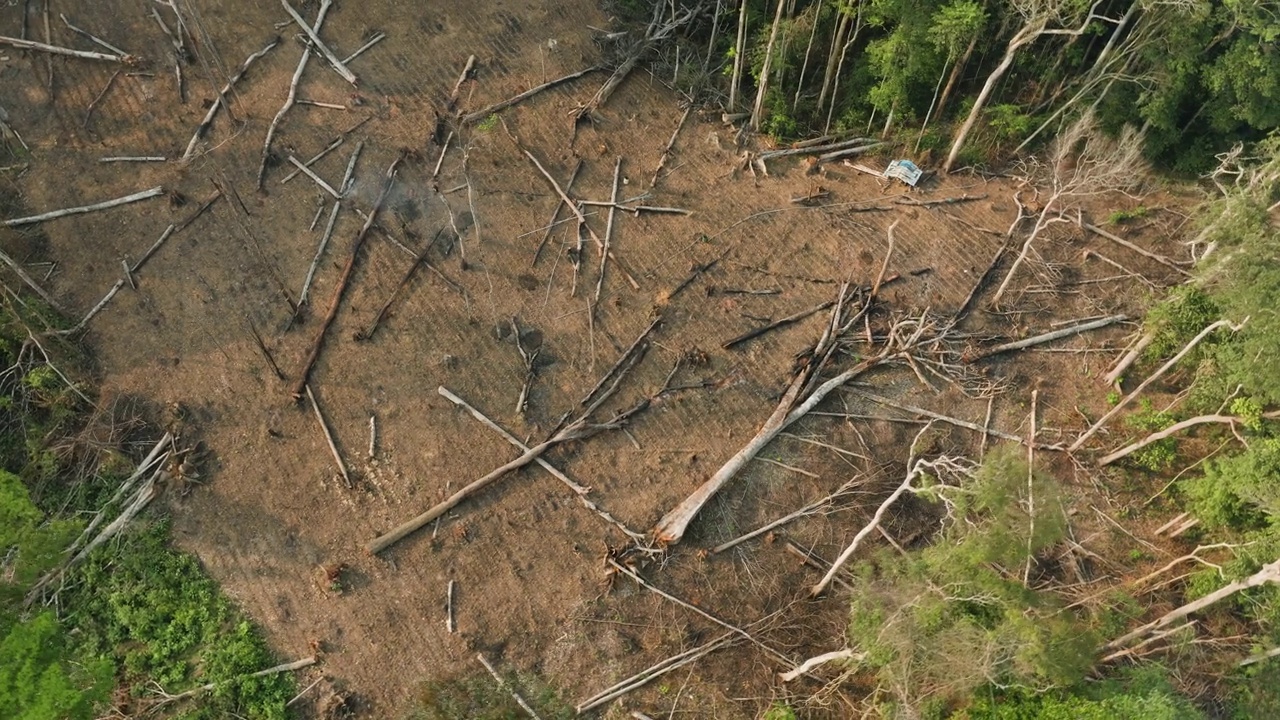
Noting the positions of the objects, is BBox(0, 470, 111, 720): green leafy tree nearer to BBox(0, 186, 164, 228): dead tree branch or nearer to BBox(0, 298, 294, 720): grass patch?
BBox(0, 298, 294, 720): grass patch

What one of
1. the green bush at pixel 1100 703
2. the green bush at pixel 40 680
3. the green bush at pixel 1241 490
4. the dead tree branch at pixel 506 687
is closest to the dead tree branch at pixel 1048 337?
the green bush at pixel 1241 490

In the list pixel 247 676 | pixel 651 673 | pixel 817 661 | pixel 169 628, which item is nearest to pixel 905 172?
pixel 817 661

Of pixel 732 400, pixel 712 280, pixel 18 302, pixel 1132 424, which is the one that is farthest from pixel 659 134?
pixel 18 302

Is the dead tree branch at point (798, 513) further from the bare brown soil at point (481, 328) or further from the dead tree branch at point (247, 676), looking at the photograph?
the dead tree branch at point (247, 676)

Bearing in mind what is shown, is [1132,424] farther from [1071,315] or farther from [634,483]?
[634,483]

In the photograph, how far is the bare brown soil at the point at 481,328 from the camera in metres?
10.3

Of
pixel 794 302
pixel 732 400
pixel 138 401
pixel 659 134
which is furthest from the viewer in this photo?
pixel 659 134

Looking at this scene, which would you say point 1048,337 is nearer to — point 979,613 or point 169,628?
point 979,613

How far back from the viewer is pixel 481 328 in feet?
39.1

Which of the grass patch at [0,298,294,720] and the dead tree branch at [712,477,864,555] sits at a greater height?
the dead tree branch at [712,477,864,555]

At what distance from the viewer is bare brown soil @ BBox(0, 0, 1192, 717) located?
1027 cm

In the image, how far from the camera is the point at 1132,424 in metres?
12.0

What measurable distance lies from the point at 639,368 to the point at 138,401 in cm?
Result: 703

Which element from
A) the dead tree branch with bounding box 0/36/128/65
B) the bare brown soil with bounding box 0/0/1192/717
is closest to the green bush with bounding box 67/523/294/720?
the bare brown soil with bounding box 0/0/1192/717
